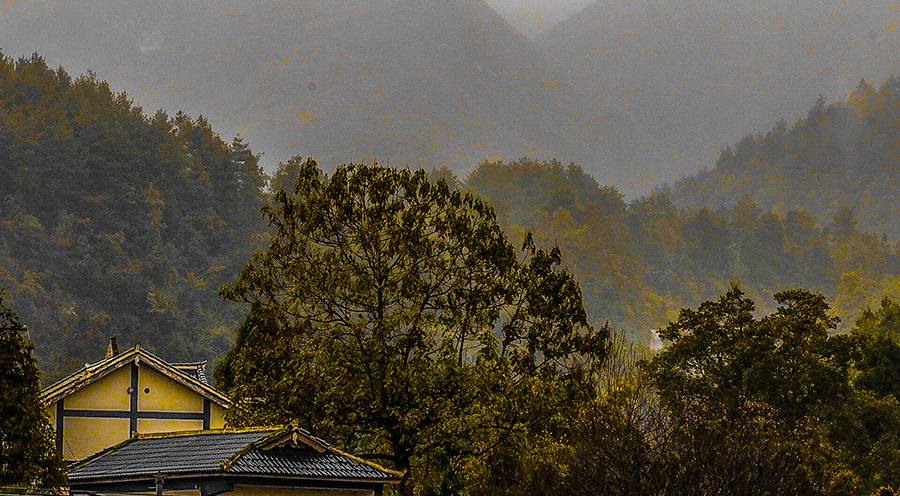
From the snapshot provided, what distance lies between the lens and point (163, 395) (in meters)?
32.9

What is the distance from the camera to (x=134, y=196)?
81500 mm

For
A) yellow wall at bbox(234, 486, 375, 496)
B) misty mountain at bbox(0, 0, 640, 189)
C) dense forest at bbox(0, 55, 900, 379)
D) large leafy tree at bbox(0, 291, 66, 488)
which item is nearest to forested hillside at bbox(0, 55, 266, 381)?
dense forest at bbox(0, 55, 900, 379)

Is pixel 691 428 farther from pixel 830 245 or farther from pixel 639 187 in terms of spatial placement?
pixel 639 187

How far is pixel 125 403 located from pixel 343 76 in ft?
476

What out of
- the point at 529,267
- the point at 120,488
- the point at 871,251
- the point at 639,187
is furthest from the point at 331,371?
the point at 639,187

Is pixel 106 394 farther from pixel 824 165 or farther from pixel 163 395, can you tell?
pixel 824 165

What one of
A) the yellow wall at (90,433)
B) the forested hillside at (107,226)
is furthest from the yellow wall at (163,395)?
the forested hillside at (107,226)

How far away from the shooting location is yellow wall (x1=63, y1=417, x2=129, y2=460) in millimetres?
31578

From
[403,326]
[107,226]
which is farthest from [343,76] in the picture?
[403,326]

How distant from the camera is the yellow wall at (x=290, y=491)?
20.8 m

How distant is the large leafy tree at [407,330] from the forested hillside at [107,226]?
42.5 m

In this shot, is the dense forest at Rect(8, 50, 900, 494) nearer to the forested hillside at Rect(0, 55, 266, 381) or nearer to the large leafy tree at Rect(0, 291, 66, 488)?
the forested hillside at Rect(0, 55, 266, 381)

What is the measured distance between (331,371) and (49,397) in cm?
814

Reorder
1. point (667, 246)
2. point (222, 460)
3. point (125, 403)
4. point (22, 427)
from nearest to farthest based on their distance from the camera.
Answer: point (22, 427) → point (222, 460) → point (125, 403) → point (667, 246)
